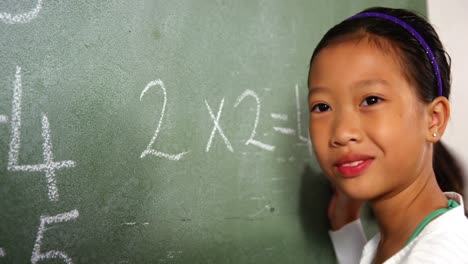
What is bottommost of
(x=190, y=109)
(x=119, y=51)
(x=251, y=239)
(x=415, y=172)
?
(x=251, y=239)

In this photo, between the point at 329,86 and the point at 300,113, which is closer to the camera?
the point at 329,86

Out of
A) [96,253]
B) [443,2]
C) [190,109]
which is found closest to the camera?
[96,253]

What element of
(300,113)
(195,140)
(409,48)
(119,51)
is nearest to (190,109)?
(195,140)

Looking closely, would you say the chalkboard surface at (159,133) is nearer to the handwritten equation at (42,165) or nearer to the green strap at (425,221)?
the handwritten equation at (42,165)

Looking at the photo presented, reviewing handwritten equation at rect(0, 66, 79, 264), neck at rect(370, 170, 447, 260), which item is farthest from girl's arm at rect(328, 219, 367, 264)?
handwritten equation at rect(0, 66, 79, 264)

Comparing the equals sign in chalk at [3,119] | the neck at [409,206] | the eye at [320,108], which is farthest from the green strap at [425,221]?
the equals sign in chalk at [3,119]

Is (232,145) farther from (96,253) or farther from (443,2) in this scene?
(443,2)

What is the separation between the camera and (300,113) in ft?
3.09

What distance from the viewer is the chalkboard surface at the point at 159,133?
62 cm

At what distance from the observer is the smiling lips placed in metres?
0.68

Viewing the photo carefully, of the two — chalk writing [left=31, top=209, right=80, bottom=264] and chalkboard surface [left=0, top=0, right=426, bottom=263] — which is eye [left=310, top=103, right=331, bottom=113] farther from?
chalk writing [left=31, top=209, right=80, bottom=264]

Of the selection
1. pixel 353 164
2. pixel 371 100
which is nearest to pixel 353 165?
pixel 353 164

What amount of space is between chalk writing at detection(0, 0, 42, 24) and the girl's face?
45cm

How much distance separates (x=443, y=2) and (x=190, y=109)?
912 millimetres
